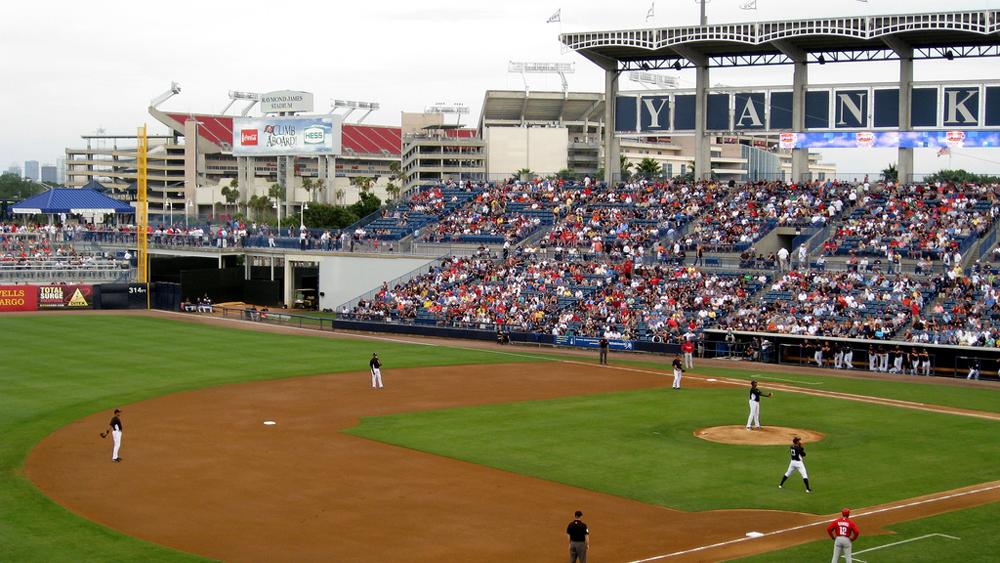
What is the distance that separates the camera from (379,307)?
63.1 m

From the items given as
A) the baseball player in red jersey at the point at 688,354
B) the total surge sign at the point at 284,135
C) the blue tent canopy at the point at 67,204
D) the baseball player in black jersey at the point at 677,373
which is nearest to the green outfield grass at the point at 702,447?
the baseball player in black jersey at the point at 677,373

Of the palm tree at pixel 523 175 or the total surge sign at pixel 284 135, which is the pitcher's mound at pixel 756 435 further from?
the total surge sign at pixel 284 135

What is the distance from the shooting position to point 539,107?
15738 cm

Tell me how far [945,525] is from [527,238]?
47.3 metres

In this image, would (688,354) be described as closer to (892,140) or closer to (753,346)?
(753,346)

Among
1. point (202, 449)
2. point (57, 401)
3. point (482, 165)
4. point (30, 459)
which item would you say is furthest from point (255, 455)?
point (482, 165)

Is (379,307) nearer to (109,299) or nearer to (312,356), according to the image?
(312,356)

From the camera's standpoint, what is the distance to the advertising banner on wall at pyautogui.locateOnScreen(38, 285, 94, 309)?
223ft

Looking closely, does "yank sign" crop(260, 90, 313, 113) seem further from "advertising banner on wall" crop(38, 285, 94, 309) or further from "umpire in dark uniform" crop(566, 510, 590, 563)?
"umpire in dark uniform" crop(566, 510, 590, 563)

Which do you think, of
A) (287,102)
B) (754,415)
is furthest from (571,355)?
(287,102)

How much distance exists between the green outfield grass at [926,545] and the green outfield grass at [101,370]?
11.4 meters

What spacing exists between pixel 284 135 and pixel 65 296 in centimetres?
3666

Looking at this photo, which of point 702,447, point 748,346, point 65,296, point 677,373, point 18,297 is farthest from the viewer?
point 65,296

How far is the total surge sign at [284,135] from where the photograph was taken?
10081 cm
